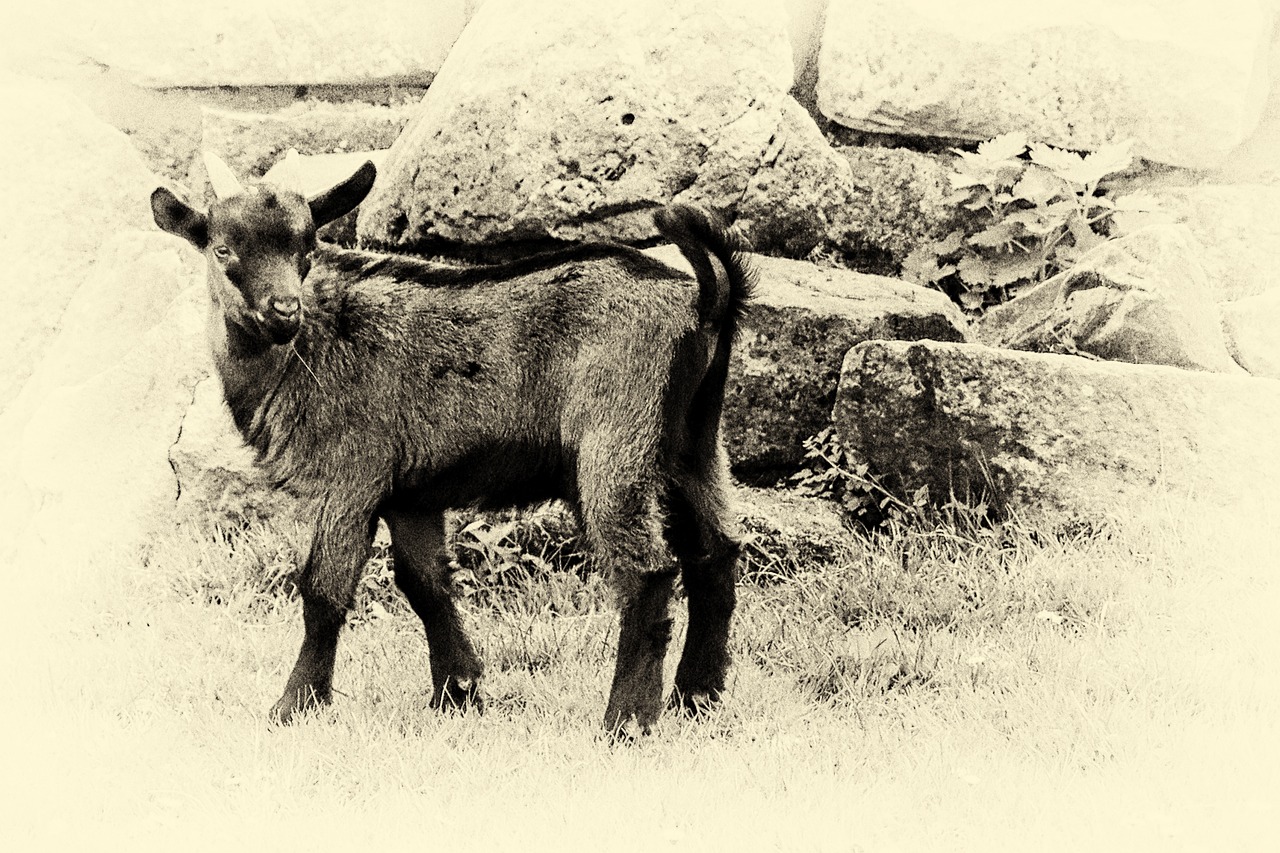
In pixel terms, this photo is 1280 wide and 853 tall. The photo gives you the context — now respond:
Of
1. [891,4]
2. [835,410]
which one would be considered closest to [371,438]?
[835,410]

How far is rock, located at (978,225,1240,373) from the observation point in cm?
609

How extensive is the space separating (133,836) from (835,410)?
10.7ft

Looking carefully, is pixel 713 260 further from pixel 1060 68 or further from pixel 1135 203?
pixel 1060 68

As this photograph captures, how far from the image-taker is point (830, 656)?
4.91 m

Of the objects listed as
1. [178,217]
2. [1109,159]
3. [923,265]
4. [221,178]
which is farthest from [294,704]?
[1109,159]

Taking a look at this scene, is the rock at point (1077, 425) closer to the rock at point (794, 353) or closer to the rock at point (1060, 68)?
the rock at point (794, 353)

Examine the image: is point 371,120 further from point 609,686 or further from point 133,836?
point 133,836

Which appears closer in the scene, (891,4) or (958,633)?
(958,633)

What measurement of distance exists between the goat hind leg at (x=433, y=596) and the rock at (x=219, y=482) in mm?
1513

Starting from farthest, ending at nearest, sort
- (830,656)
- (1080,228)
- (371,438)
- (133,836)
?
1. (1080,228)
2. (830,656)
3. (371,438)
4. (133,836)

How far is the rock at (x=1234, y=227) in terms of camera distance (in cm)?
673

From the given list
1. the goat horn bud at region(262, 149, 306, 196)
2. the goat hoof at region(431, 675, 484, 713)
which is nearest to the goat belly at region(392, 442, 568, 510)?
the goat hoof at region(431, 675, 484, 713)

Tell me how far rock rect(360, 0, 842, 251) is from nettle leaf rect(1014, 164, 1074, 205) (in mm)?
1070

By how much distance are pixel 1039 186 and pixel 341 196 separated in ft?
11.3
